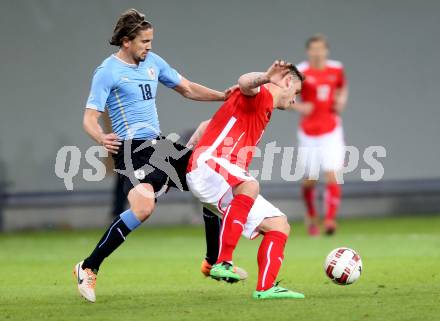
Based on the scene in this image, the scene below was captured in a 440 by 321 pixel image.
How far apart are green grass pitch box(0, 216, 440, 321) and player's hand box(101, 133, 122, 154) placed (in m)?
1.14

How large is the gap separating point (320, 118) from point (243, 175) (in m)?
8.11

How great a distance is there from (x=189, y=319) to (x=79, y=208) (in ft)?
38.6

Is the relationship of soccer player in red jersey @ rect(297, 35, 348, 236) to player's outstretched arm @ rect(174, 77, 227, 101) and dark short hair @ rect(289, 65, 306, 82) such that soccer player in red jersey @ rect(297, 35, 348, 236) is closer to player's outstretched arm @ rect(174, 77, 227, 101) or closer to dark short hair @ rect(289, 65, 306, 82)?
player's outstretched arm @ rect(174, 77, 227, 101)

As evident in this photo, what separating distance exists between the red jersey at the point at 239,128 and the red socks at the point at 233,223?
396 mm

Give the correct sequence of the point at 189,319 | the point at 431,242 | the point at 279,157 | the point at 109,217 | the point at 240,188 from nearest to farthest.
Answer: the point at 189,319 → the point at 240,188 → the point at 431,242 → the point at 109,217 → the point at 279,157

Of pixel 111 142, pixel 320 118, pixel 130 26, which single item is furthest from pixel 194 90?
pixel 320 118

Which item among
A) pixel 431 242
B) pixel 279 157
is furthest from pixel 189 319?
pixel 279 157

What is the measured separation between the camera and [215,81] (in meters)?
19.2

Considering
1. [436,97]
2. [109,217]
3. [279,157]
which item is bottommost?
[109,217]

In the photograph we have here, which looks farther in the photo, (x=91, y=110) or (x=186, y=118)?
(x=186, y=118)

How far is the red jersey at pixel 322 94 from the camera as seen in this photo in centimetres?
1620

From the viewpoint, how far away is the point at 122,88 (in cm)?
869

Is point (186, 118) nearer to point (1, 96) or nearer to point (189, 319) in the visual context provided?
point (1, 96)

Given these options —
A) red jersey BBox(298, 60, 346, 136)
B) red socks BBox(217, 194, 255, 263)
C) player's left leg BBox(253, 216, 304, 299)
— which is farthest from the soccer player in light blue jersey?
red jersey BBox(298, 60, 346, 136)
